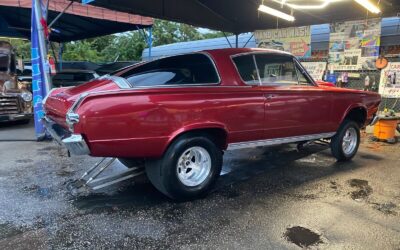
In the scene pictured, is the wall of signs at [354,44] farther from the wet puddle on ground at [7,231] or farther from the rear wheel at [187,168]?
the wet puddle on ground at [7,231]

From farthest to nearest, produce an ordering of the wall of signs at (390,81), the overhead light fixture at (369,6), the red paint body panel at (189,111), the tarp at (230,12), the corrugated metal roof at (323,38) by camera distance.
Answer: the corrugated metal roof at (323,38) → the wall of signs at (390,81) → the tarp at (230,12) → the overhead light fixture at (369,6) → the red paint body panel at (189,111)

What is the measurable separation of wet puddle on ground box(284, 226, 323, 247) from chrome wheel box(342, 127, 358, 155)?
310 cm

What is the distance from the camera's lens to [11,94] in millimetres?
9969

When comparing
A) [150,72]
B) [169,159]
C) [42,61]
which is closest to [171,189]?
[169,159]

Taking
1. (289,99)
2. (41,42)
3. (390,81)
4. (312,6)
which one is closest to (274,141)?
(289,99)

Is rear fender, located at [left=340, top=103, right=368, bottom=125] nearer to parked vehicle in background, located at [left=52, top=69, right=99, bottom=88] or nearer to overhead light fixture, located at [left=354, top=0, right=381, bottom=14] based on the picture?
overhead light fixture, located at [left=354, top=0, right=381, bottom=14]

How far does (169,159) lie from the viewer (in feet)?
13.1

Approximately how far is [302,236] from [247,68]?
232 cm

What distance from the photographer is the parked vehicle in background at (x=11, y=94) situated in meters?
9.84

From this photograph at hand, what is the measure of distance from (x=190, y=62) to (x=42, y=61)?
4442 mm

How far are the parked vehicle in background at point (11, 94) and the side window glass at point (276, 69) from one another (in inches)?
305

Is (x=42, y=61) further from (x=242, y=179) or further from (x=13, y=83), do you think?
(x=242, y=179)

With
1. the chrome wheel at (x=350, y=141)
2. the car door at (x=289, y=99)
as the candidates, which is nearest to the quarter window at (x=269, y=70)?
the car door at (x=289, y=99)

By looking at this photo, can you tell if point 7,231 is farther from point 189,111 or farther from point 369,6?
point 369,6
